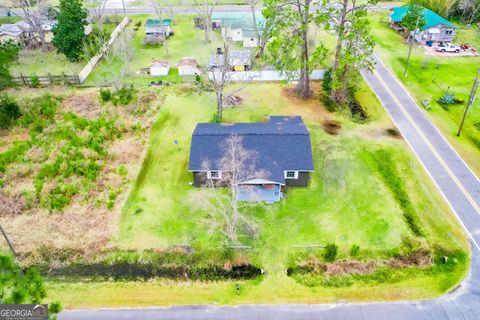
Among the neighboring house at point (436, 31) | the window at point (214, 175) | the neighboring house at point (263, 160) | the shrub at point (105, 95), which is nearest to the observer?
the neighboring house at point (263, 160)

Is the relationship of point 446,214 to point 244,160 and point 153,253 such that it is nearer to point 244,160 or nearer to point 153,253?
point 244,160

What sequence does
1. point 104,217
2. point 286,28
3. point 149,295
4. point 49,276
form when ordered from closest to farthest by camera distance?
point 149,295, point 49,276, point 104,217, point 286,28

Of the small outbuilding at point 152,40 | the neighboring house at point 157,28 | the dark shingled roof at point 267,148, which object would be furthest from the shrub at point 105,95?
the neighboring house at point 157,28

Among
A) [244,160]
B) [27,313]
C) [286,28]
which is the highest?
[286,28]

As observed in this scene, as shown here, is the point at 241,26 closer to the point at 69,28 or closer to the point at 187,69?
the point at 187,69

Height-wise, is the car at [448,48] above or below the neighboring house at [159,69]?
above

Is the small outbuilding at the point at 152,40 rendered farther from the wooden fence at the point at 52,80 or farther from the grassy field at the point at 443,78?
the grassy field at the point at 443,78

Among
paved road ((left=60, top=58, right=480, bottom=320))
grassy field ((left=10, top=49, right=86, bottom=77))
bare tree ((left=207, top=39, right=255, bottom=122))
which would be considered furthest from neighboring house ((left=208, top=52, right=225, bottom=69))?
paved road ((left=60, top=58, right=480, bottom=320))

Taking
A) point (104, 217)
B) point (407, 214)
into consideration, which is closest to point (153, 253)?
point (104, 217)
